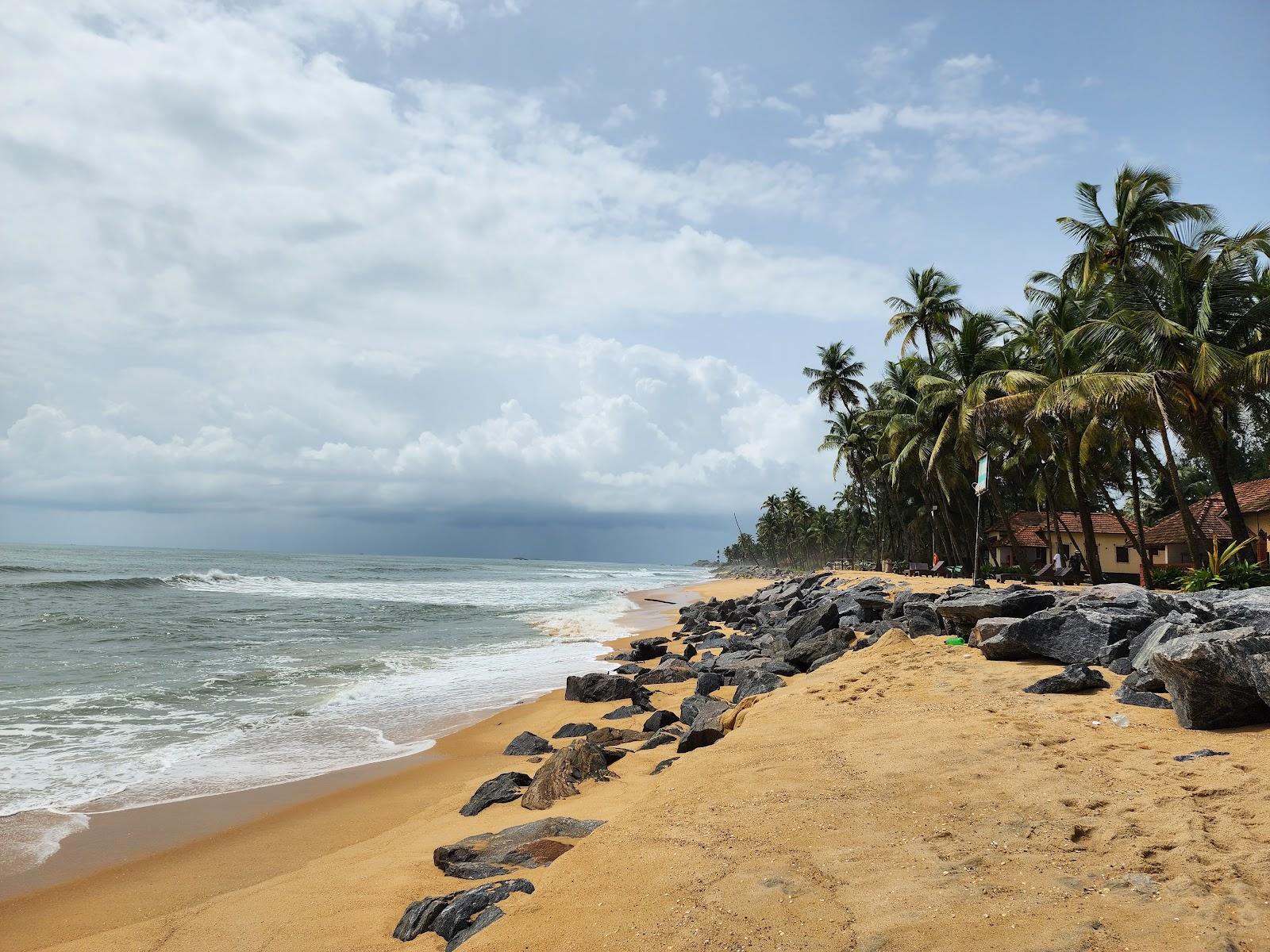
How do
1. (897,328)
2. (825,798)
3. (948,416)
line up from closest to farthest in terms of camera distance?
(825,798) → (948,416) → (897,328)

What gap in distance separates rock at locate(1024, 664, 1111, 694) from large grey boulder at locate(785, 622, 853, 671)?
4.99 m

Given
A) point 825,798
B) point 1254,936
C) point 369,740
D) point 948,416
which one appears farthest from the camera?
point 948,416

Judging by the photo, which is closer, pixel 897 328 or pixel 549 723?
pixel 549 723

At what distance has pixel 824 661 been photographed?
449 inches

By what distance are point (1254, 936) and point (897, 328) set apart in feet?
119

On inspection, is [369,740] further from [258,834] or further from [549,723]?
[258,834]

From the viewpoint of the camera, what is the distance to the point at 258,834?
7.08m

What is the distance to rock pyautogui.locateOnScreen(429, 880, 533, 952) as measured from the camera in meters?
4.24

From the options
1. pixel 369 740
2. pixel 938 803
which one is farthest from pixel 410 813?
pixel 938 803

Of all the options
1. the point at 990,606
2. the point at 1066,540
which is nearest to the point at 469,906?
Answer: the point at 990,606

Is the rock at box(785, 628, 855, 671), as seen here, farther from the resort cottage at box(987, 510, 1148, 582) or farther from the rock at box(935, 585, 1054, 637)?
the resort cottage at box(987, 510, 1148, 582)

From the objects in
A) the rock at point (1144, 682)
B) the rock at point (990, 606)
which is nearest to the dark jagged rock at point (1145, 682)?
the rock at point (1144, 682)

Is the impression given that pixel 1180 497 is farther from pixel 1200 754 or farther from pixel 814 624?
pixel 1200 754

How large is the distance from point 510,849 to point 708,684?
6808 mm
